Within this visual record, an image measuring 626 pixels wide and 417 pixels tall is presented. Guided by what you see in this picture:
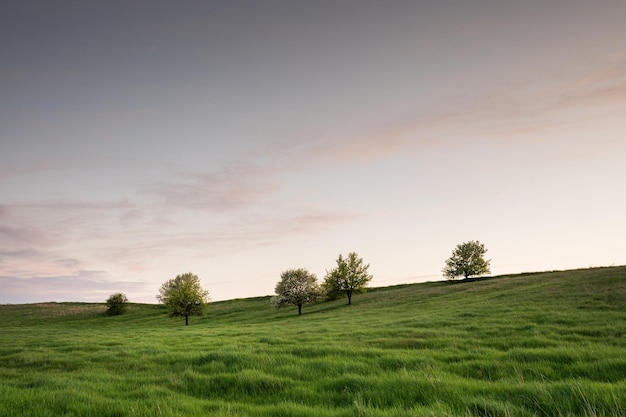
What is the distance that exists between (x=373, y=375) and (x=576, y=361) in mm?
6412

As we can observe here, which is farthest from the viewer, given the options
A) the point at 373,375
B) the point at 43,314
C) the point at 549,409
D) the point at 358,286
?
the point at 43,314

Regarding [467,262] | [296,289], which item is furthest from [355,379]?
[467,262]

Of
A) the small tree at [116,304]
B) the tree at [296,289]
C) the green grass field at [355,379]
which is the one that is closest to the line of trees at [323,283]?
the tree at [296,289]

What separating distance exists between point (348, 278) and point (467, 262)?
32375 millimetres

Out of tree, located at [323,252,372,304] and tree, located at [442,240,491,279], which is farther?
tree, located at [442,240,491,279]

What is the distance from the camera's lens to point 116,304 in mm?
85500

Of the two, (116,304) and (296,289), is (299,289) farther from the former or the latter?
(116,304)

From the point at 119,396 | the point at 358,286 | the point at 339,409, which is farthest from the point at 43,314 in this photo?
the point at 339,409

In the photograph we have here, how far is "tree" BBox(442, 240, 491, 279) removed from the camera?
7719 cm

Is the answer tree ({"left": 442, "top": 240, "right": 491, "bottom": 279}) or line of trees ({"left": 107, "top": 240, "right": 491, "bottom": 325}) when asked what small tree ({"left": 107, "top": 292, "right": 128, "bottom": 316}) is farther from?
tree ({"left": 442, "top": 240, "right": 491, "bottom": 279})

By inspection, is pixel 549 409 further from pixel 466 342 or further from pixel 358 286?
pixel 358 286

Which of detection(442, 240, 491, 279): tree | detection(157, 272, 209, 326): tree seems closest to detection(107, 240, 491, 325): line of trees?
detection(157, 272, 209, 326): tree

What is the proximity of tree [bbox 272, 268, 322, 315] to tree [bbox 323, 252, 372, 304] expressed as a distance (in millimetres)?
2384

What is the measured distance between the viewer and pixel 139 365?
1438 cm
